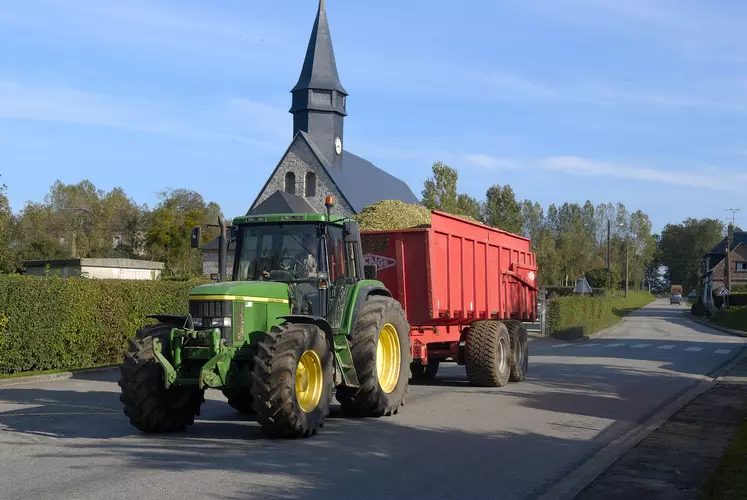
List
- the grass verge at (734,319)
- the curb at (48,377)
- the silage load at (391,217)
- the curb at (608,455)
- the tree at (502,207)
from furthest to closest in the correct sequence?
the tree at (502,207), the grass verge at (734,319), the curb at (48,377), the silage load at (391,217), the curb at (608,455)

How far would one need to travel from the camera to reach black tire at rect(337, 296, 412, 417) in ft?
37.9

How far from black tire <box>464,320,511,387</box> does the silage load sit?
2294mm

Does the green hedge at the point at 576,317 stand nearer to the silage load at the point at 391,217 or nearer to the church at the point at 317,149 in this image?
the church at the point at 317,149

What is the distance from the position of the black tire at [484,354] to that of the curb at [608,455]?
3.21m

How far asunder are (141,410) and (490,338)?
25.8 ft

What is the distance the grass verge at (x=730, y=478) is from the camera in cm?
747

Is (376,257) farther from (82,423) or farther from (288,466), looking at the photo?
(288,466)

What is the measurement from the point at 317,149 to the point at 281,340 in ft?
184

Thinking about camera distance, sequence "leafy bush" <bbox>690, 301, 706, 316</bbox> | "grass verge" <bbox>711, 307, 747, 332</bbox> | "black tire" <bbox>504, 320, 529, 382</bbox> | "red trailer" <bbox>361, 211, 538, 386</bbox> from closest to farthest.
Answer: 1. "red trailer" <bbox>361, 211, 538, 386</bbox>
2. "black tire" <bbox>504, 320, 529, 382</bbox>
3. "grass verge" <bbox>711, 307, 747, 332</bbox>
4. "leafy bush" <bbox>690, 301, 706, 316</bbox>

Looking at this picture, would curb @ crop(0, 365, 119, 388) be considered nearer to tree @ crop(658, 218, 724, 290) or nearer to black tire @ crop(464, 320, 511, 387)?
black tire @ crop(464, 320, 511, 387)

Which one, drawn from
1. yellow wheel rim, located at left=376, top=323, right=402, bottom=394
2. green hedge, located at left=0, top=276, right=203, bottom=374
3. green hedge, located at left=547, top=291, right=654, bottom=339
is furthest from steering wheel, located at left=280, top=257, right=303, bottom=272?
green hedge, located at left=547, top=291, right=654, bottom=339

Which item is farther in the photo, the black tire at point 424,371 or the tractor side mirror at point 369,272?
the black tire at point 424,371

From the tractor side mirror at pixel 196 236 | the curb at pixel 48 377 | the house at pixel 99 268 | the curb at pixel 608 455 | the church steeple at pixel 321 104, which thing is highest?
the church steeple at pixel 321 104

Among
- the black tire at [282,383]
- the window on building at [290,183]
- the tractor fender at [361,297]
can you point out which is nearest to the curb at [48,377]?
the tractor fender at [361,297]
